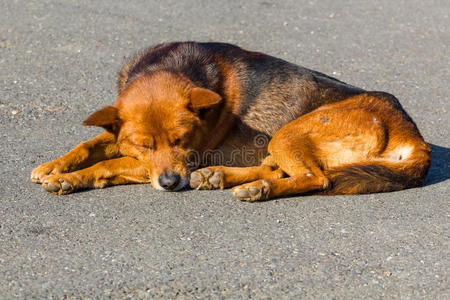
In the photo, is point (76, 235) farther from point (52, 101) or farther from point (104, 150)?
point (52, 101)

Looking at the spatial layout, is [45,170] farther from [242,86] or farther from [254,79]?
[254,79]

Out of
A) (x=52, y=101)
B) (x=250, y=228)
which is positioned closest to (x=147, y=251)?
(x=250, y=228)

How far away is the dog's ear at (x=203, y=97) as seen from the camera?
15.5 ft

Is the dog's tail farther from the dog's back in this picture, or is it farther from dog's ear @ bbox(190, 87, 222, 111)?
dog's ear @ bbox(190, 87, 222, 111)

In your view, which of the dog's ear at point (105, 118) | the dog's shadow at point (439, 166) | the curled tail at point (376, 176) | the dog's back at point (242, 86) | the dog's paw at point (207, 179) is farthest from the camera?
the dog's shadow at point (439, 166)

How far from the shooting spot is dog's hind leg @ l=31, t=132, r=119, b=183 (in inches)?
195

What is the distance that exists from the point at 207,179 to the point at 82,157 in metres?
1.08

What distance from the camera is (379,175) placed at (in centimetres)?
484

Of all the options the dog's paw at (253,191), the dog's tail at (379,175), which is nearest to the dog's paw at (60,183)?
the dog's paw at (253,191)

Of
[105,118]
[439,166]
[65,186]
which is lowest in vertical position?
[65,186]

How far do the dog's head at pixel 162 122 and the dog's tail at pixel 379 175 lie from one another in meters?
1.16

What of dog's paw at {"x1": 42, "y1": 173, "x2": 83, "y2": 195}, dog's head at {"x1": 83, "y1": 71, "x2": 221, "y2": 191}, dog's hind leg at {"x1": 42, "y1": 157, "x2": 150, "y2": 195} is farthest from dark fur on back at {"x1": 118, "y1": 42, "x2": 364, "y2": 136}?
dog's paw at {"x1": 42, "y1": 173, "x2": 83, "y2": 195}

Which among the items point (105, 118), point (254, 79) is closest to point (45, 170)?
point (105, 118)

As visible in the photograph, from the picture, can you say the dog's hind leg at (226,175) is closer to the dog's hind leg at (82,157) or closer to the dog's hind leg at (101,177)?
the dog's hind leg at (101,177)
